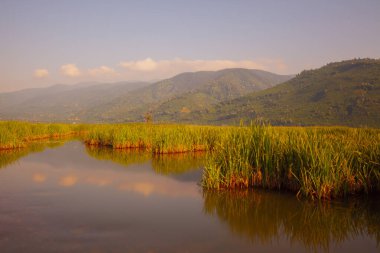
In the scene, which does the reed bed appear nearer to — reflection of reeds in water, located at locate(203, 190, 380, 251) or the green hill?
reflection of reeds in water, located at locate(203, 190, 380, 251)

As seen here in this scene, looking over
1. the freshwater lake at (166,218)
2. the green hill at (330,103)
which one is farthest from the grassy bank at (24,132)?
the green hill at (330,103)

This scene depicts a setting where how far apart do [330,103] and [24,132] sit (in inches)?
5726

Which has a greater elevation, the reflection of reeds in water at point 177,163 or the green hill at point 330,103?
the green hill at point 330,103

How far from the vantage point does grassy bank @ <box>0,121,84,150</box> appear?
2481 centimetres

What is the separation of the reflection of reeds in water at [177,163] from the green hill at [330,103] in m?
103

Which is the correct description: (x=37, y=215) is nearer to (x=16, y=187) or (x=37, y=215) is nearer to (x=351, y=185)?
(x=16, y=187)

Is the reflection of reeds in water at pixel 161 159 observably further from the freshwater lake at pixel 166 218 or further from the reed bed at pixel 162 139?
the freshwater lake at pixel 166 218

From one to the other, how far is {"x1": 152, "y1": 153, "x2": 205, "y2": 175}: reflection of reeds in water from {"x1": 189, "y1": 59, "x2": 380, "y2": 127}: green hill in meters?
103

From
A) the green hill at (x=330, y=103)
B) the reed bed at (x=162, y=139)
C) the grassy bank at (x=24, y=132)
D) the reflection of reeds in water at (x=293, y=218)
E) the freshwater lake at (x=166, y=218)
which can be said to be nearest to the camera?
the freshwater lake at (x=166, y=218)

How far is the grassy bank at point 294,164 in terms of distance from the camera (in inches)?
409

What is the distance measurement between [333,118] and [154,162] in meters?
Answer: 132

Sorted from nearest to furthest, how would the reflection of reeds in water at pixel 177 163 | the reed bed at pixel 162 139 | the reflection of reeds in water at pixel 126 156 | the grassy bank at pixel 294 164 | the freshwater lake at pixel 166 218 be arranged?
the freshwater lake at pixel 166 218 < the grassy bank at pixel 294 164 < the reflection of reeds in water at pixel 177 163 < the reflection of reeds in water at pixel 126 156 < the reed bed at pixel 162 139

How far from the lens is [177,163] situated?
19.2 m

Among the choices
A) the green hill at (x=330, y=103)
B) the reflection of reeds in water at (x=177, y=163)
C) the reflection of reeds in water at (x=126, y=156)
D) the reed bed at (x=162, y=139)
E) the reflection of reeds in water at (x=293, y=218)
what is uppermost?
the green hill at (x=330, y=103)
